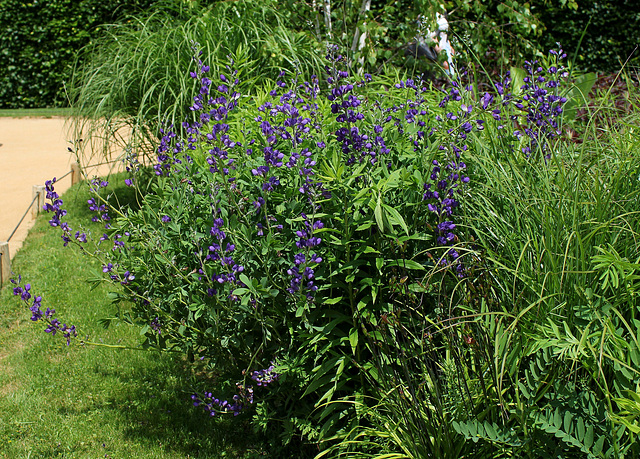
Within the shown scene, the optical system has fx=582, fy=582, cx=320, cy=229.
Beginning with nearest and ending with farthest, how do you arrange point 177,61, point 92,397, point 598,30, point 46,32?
point 92,397, point 177,61, point 598,30, point 46,32

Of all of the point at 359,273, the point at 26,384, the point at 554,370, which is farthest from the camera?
the point at 26,384

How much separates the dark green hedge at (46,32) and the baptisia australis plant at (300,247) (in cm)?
1125

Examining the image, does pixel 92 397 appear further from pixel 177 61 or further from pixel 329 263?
pixel 177 61

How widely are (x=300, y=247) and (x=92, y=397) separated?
6.16 ft

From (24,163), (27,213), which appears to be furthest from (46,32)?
(27,213)

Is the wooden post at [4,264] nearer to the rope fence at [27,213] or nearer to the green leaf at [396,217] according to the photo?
the rope fence at [27,213]

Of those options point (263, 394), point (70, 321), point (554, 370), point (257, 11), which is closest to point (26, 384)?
point (70, 321)

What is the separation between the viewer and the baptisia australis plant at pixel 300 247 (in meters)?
2.38

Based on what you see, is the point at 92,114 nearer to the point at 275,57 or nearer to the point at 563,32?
the point at 275,57

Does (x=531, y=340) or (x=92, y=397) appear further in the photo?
(x=92, y=397)

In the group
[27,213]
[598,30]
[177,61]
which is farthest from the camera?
[598,30]

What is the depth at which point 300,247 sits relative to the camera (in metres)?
2.27

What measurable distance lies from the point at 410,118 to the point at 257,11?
3307 millimetres

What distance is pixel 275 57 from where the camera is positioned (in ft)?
16.3
